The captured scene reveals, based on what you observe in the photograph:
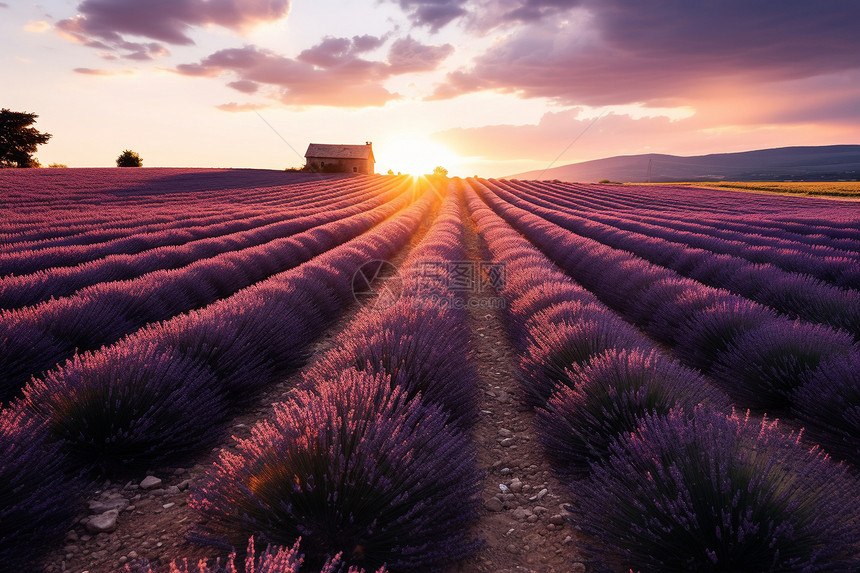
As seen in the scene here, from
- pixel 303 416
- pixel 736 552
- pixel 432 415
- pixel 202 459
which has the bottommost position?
pixel 202 459

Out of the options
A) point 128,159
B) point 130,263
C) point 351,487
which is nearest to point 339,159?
point 128,159

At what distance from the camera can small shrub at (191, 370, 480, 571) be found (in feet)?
5.18

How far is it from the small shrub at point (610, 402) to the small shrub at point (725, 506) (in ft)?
1.31

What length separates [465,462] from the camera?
188 cm

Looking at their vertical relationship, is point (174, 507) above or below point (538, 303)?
below

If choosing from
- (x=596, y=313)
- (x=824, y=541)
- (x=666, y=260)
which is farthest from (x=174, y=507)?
(x=666, y=260)

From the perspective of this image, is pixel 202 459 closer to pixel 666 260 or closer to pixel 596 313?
pixel 596 313

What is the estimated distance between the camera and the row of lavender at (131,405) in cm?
183

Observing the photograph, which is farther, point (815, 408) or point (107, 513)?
point (815, 408)

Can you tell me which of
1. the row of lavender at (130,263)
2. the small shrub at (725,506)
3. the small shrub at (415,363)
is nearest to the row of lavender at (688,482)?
the small shrub at (725,506)

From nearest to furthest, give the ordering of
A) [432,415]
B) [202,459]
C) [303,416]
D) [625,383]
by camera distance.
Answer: [303,416]
[432,415]
[625,383]
[202,459]

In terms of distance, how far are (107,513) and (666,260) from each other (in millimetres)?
8374

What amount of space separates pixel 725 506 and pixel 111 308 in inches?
192

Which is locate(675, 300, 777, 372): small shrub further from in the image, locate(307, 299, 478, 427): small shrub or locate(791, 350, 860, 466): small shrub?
locate(307, 299, 478, 427): small shrub
